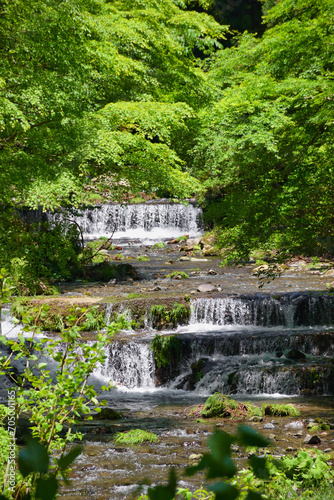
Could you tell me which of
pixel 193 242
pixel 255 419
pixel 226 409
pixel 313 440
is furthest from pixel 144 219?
pixel 313 440

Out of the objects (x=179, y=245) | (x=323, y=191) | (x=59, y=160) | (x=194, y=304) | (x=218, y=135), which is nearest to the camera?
(x=323, y=191)

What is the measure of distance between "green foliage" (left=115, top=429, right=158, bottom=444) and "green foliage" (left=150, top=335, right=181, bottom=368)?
4.03m

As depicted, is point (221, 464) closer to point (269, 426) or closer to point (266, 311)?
point (269, 426)

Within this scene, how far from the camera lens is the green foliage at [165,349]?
11.5m

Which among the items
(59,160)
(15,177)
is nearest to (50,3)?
(15,177)

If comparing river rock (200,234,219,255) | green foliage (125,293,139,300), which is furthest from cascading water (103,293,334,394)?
river rock (200,234,219,255)

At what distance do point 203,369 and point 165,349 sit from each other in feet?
3.32

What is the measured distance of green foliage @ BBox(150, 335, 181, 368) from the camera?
452 inches

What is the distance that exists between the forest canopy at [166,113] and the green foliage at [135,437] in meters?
3.31

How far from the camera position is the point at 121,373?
1158 cm

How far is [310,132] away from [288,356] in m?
5.15

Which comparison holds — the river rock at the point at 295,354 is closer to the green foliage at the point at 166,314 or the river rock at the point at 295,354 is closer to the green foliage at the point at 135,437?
the green foliage at the point at 166,314

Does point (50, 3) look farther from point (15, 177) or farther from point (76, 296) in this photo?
point (76, 296)

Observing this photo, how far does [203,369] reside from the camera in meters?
11.2
